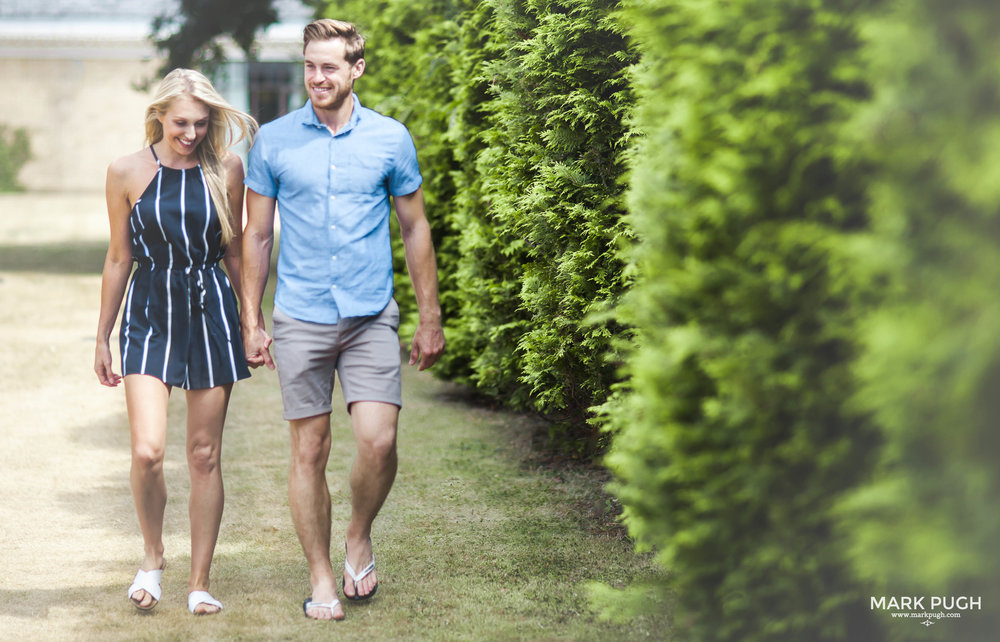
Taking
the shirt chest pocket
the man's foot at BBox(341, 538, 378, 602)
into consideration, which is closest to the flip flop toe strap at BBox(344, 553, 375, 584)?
the man's foot at BBox(341, 538, 378, 602)

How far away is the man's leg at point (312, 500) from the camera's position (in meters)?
4.21

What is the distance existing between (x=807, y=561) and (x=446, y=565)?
2.54 metres

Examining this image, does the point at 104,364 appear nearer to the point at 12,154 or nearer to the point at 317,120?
the point at 317,120

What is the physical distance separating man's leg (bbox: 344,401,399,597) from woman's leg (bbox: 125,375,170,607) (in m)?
0.80

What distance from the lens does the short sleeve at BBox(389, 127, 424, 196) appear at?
4297mm

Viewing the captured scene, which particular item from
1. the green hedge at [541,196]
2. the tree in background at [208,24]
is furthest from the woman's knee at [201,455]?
the tree in background at [208,24]

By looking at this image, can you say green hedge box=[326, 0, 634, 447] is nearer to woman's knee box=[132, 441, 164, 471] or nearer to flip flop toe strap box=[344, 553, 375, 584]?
flip flop toe strap box=[344, 553, 375, 584]

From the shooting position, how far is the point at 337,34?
411 cm

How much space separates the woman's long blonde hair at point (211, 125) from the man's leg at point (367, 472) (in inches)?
40.0

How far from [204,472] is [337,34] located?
1.95m

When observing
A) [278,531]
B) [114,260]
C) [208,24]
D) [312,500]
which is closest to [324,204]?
[114,260]

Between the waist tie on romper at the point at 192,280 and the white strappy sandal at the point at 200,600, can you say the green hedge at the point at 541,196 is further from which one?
the white strappy sandal at the point at 200,600

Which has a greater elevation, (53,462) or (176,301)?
(176,301)

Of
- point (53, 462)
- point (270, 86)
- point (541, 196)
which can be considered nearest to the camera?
point (541, 196)
